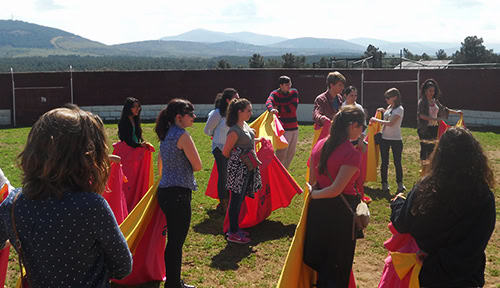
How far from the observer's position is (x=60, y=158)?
243 cm

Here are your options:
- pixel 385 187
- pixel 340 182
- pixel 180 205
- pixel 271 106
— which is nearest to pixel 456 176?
pixel 340 182

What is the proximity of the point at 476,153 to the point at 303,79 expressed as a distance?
18.7 meters

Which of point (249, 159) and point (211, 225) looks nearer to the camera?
point (249, 159)

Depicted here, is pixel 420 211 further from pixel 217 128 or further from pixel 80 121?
pixel 217 128

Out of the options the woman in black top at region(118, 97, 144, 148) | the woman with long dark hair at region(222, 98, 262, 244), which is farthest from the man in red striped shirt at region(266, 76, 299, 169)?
the woman in black top at region(118, 97, 144, 148)

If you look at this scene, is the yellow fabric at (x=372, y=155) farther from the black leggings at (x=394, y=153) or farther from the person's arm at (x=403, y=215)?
the person's arm at (x=403, y=215)

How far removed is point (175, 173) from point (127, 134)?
236 cm

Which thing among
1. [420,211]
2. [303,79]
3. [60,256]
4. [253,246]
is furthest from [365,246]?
[303,79]

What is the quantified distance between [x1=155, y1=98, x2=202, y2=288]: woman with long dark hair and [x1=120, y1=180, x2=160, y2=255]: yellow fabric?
6.8 inches

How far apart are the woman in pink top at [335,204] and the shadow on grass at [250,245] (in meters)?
1.88

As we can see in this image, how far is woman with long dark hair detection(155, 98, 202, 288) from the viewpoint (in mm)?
5051

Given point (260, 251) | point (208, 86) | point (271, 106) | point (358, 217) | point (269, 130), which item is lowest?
point (260, 251)

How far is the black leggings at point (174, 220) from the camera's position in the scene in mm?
5066

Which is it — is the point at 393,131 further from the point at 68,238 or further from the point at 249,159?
the point at 68,238
